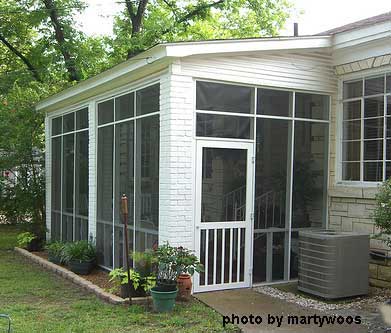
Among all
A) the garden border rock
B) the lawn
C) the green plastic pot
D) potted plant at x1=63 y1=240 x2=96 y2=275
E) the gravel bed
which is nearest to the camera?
the lawn

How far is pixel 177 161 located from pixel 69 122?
500 centimetres

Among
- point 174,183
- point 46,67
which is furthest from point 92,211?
point 46,67

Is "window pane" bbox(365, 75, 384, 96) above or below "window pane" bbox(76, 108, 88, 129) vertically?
above

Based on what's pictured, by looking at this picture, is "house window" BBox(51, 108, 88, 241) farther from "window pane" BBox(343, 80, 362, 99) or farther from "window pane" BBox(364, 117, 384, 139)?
"window pane" BBox(364, 117, 384, 139)

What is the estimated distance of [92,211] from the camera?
30.8 ft

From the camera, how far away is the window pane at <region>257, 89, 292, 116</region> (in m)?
7.31

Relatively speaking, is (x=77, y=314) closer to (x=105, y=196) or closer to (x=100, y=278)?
(x=100, y=278)

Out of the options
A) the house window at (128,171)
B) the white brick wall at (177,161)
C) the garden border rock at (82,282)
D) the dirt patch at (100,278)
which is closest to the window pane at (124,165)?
the house window at (128,171)

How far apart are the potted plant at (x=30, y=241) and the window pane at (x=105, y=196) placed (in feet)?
9.53

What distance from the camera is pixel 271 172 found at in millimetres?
7445

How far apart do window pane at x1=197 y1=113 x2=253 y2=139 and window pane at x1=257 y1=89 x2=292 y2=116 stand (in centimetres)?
32

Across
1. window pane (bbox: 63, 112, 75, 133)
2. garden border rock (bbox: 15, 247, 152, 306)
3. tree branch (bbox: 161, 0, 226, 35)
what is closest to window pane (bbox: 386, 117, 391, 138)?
garden border rock (bbox: 15, 247, 152, 306)

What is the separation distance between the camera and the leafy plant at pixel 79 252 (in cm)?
870

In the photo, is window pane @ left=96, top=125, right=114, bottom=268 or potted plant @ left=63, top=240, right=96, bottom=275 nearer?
potted plant @ left=63, top=240, right=96, bottom=275
